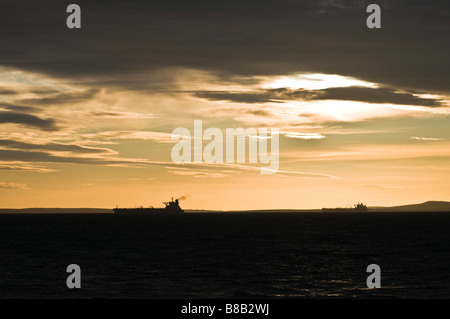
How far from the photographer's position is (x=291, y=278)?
53.8m

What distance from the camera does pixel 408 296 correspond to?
43375mm

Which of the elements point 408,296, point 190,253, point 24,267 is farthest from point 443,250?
point 24,267

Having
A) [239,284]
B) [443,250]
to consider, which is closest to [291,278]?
[239,284]

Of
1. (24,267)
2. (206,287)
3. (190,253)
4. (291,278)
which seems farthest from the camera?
(190,253)

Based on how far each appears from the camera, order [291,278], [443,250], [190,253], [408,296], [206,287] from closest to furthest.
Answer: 1. [408,296]
2. [206,287]
3. [291,278]
4. [190,253]
5. [443,250]
